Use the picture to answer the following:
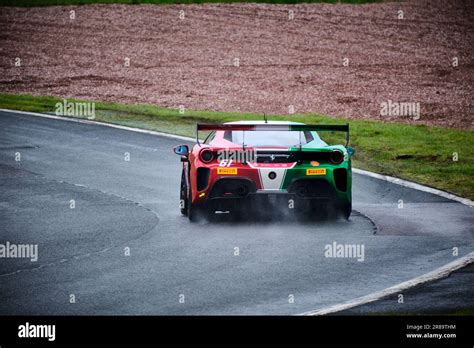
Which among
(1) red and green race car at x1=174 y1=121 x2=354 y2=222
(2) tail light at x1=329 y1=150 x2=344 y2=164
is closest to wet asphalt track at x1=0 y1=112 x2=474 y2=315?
(1) red and green race car at x1=174 y1=121 x2=354 y2=222

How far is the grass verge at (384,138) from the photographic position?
18.9 metres

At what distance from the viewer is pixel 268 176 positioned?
13461mm

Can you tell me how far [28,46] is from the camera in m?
38.6

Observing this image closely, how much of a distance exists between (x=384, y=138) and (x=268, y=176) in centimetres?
1001

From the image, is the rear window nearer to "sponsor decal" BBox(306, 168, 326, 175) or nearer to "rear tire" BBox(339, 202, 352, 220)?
"sponsor decal" BBox(306, 168, 326, 175)

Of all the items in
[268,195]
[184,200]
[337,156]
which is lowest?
[184,200]

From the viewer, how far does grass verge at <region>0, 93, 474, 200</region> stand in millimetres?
18895

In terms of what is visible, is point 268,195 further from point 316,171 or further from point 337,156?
point 337,156

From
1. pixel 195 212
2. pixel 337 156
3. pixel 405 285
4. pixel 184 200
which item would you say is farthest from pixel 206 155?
pixel 405 285

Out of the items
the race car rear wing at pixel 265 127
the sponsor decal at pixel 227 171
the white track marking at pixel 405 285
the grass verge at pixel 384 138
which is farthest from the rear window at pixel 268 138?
the grass verge at pixel 384 138

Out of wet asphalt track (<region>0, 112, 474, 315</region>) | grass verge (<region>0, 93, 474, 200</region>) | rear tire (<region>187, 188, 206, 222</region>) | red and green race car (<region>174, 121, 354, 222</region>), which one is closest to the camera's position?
wet asphalt track (<region>0, 112, 474, 315</region>)

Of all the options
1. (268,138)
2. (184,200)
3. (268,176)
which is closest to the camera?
(268,176)

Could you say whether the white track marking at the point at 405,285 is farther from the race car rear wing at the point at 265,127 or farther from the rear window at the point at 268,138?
the rear window at the point at 268,138
